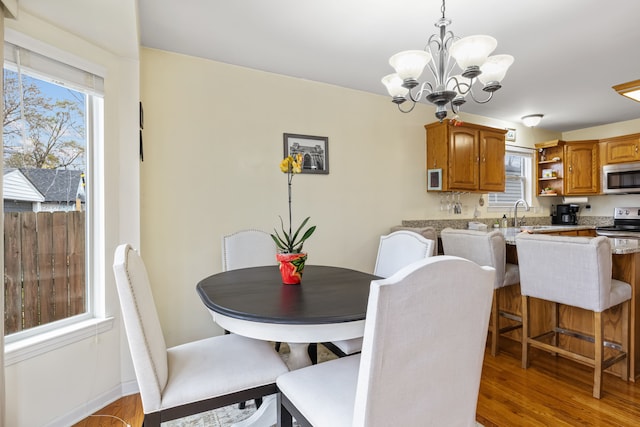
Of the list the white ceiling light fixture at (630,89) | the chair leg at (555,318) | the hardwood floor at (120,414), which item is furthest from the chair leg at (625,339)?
the hardwood floor at (120,414)

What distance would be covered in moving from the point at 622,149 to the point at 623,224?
1052 millimetres

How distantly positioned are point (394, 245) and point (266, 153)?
137cm

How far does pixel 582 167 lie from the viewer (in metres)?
4.73

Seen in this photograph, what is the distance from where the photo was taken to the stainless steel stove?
14.4 ft

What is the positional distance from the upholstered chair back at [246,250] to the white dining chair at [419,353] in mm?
1381

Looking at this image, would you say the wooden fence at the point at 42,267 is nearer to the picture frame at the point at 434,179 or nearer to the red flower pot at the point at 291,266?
the red flower pot at the point at 291,266

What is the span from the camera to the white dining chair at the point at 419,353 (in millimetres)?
853

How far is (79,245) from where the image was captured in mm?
1984

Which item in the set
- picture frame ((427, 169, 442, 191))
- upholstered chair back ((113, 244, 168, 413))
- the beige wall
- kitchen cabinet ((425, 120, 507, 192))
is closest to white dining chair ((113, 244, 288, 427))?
upholstered chair back ((113, 244, 168, 413))

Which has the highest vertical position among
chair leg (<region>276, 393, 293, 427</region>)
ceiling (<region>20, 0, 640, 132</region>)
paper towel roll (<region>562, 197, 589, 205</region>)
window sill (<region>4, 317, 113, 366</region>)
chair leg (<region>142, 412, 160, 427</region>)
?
ceiling (<region>20, 0, 640, 132</region>)

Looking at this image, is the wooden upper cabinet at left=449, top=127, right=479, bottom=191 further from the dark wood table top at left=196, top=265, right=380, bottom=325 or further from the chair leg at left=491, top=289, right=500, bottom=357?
the dark wood table top at left=196, top=265, right=380, bottom=325

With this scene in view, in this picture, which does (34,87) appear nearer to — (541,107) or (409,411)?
(409,411)

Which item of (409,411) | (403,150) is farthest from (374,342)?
(403,150)

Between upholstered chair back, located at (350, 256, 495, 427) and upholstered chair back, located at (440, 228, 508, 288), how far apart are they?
1.65 meters
